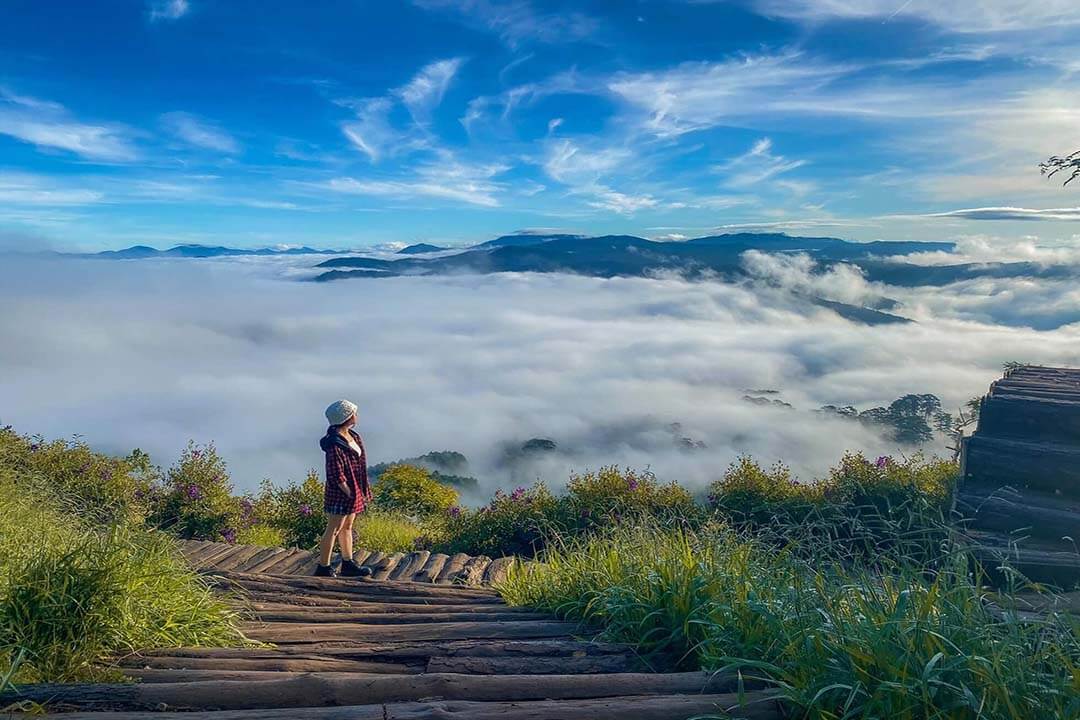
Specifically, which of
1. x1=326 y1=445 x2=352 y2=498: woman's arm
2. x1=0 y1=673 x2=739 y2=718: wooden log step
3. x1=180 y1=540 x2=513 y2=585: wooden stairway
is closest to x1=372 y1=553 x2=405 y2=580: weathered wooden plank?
x1=180 y1=540 x2=513 y2=585: wooden stairway

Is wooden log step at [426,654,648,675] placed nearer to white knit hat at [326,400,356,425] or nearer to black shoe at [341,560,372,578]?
white knit hat at [326,400,356,425]

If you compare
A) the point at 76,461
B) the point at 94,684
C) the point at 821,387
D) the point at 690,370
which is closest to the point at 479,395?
the point at 690,370

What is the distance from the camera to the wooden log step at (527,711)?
267 centimetres

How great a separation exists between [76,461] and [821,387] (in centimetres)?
13372

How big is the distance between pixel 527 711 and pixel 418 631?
188 cm

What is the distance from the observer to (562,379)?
15888 centimetres

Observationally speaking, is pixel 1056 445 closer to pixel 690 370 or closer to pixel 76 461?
pixel 76 461

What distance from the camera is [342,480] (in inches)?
282

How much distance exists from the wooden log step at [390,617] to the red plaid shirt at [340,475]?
6.53 ft

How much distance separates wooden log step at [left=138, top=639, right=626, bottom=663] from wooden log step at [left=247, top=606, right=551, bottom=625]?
87cm

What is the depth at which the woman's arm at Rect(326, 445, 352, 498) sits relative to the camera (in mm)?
7141

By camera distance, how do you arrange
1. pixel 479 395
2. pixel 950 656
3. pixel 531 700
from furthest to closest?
pixel 479 395
pixel 531 700
pixel 950 656

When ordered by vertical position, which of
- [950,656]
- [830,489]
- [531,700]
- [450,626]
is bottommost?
[830,489]

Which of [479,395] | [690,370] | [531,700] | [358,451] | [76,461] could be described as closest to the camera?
[531,700]
